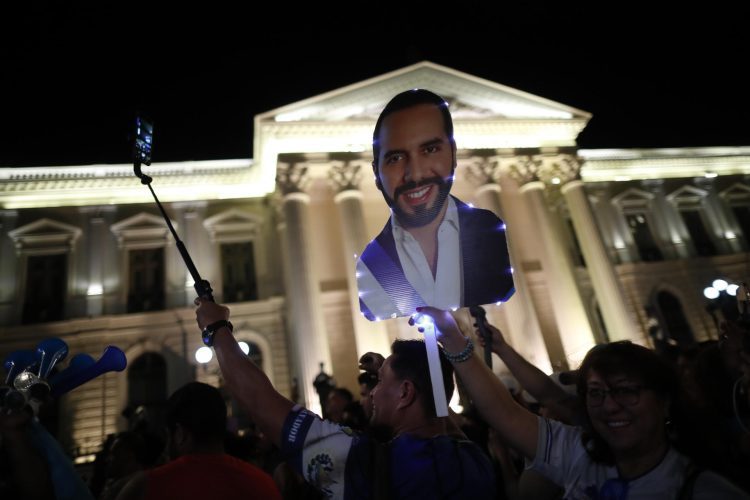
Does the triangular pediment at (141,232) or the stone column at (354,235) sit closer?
the stone column at (354,235)

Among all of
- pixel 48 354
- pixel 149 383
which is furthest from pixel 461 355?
pixel 149 383

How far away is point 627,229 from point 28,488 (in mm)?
26130

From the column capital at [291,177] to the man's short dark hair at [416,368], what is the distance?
16355 millimetres

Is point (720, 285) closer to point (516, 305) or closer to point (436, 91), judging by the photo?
point (516, 305)

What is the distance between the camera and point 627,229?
78.8 ft

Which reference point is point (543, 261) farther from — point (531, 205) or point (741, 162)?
point (741, 162)

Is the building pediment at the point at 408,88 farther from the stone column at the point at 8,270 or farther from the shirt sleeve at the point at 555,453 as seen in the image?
the shirt sleeve at the point at 555,453

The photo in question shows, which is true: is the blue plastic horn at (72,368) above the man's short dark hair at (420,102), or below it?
below

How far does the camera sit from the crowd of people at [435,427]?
6.12ft

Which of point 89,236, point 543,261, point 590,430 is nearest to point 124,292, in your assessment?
point 89,236

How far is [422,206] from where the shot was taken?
275 centimetres

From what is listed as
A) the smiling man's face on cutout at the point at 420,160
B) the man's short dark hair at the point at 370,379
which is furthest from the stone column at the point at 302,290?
the smiling man's face on cutout at the point at 420,160

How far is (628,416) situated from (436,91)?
19.6 meters

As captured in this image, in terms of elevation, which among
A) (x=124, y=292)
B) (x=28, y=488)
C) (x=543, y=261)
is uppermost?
(x=124, y=292)
